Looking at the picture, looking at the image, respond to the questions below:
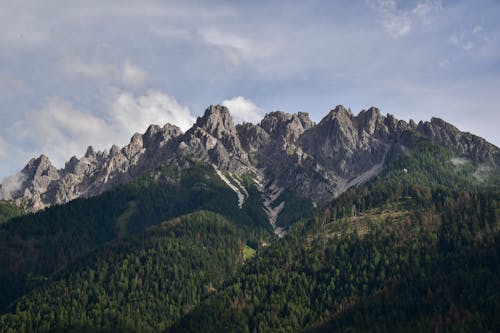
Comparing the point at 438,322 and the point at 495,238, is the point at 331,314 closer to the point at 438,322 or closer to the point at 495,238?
the point at 438,322

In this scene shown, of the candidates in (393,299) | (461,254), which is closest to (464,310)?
(393,299)

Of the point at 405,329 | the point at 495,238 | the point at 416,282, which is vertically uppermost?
the point at 495,238

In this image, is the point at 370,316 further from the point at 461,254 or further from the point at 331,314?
the point at 461,254

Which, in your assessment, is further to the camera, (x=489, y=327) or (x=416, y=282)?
(x=416, y=282)

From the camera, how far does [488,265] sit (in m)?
185

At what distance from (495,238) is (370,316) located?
58.8m

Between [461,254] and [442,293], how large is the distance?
90.5 ft

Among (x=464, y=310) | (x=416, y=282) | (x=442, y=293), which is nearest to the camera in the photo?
(x=464, y=310)

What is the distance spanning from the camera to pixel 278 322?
198375mm

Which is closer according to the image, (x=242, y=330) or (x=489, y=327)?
(x=489, y=327)

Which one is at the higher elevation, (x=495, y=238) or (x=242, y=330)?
(x=495, y=238)

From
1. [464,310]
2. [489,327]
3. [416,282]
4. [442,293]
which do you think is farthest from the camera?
[416,282]

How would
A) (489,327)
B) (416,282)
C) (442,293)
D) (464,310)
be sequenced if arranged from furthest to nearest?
(416,282)
(442,293)
(464,310)
(489,327)

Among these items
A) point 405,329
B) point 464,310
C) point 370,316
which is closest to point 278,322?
point 370,316
